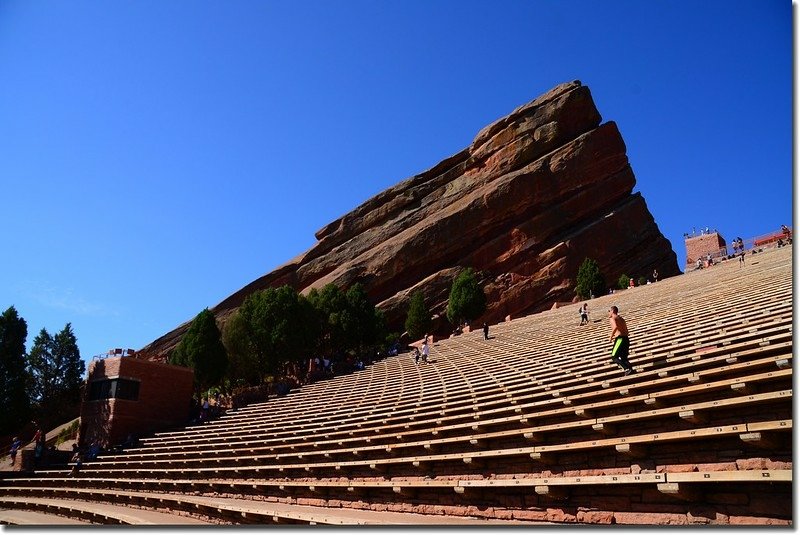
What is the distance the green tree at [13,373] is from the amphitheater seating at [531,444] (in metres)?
13.0

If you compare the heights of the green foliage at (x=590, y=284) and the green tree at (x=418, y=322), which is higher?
the green foliage at (x=590, y=284)

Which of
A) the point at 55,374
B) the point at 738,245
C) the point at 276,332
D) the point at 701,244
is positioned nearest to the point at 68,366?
the point at 55,374

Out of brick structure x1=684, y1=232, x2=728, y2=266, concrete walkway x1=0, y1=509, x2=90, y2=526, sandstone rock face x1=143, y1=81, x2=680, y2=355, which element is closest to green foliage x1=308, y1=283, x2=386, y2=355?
sandstone rock face x1=143, y1=81, x2=680, y2=355

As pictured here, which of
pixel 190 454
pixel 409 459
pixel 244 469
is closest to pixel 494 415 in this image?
pixel 409 459

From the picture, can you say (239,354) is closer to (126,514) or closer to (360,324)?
(360,324)

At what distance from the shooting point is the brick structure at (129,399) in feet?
59.7

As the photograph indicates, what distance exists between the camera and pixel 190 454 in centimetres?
1429

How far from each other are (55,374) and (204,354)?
552 inches

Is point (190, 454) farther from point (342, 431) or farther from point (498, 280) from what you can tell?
point (498, 280)

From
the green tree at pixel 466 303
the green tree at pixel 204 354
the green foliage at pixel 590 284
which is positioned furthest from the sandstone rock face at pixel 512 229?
the green tree at pixel 204 354

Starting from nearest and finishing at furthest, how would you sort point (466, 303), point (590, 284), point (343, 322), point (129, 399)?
point (129, 399), point (343, 322), point (590, 284), point (466, 303)

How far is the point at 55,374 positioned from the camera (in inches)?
1325

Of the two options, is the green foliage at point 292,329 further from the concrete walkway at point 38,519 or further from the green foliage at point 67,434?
the concrete walkway at point 38,519

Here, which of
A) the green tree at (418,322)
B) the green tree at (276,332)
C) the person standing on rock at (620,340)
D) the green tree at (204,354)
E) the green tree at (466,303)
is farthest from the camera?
the green tree at (418,322)
